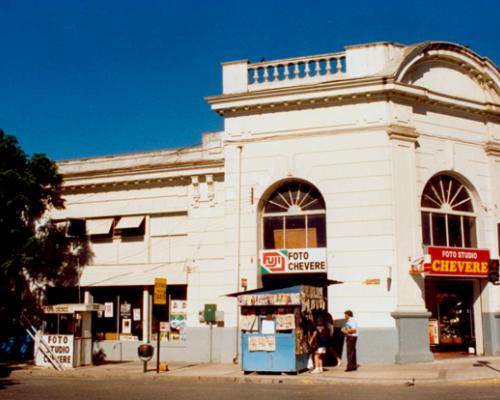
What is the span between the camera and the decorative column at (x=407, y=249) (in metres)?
21.4

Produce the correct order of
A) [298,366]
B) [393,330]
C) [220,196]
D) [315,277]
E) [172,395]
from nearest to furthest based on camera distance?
[172,395] < [298,366] < [393,330] < [315,277] < [220,196]

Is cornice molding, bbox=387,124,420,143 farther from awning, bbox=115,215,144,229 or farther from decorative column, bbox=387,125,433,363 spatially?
awning, bbox=115,215,144,229

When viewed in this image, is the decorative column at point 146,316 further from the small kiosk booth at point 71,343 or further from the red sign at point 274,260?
the red sign at point 274,260

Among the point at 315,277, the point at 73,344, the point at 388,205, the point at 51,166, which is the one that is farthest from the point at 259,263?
the point at 51,166

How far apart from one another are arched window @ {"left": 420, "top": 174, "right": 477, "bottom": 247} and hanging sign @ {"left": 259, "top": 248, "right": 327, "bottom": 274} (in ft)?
11.5

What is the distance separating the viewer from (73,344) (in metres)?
22.0

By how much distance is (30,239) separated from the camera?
2392 cm

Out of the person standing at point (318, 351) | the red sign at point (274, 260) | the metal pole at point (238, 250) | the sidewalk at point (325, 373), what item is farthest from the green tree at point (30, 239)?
the person standing at point (318, 351)

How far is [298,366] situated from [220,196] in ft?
25.1

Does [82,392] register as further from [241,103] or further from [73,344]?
[241,103]

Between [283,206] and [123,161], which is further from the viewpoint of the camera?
[123,161]

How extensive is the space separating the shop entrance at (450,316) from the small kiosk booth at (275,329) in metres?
5.34

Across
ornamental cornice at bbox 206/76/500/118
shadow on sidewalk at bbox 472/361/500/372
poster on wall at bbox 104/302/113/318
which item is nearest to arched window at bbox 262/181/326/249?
ornamental cornice at bbox 206/76/500/118

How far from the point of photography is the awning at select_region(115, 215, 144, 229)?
25906 millimetres
